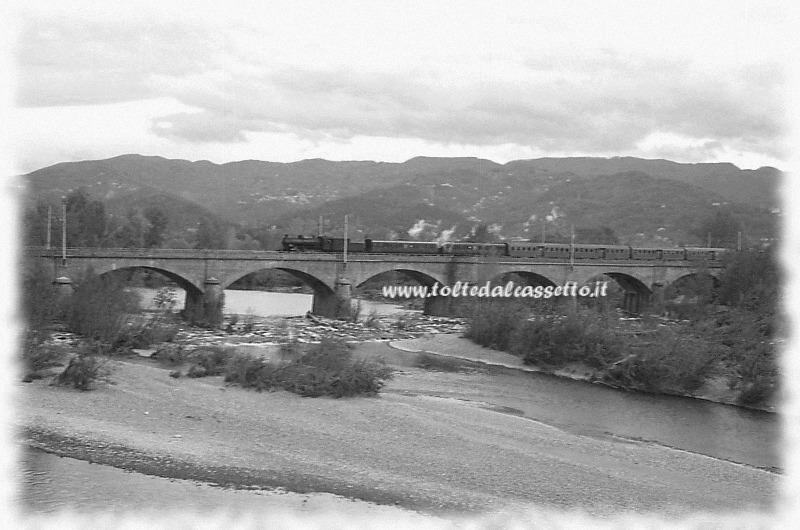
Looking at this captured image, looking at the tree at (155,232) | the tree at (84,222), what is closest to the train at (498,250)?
the tree at (84,222)

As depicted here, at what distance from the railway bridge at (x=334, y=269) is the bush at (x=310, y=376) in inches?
798

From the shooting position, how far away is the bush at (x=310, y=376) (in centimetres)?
2627

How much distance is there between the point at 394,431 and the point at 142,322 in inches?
717

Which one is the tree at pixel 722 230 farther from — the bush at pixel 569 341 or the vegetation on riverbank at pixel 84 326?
the vegetation on riverbank at pixel 84 326

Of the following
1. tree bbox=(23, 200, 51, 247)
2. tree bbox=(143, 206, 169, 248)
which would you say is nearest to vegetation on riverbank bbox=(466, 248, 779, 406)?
tree bbox=(23, 200, 51, 247)

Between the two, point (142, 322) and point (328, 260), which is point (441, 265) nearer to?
point (328, 260)

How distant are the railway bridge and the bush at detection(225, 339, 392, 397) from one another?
20.3 m

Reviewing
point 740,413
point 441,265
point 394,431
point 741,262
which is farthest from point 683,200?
point 394,431

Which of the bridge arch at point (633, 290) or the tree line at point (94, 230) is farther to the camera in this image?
the bridge arch at point (633, 290)

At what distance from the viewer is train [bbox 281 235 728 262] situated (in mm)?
63469

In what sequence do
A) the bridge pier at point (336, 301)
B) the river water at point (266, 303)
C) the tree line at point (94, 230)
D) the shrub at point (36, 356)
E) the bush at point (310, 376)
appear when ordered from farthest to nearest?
the tree line at point (94, 230), the river water at point (266, 303), the bridge pier at point (336, 301), the bush at point (310, 376), the shrub at point (36, 356)

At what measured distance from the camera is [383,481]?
1755cm

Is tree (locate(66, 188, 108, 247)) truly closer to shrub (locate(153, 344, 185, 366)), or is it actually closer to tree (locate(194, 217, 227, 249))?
tree (locate(194, 217, 227, 249))
